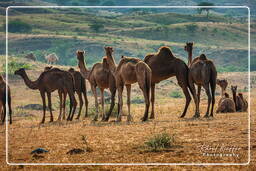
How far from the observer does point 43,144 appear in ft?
41.4

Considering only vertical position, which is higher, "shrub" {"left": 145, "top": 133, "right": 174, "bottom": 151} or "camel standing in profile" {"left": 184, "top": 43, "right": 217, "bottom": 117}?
"camel standing in profile" {"left": 184, "top": 43, "right": 217, "bottom": 117}

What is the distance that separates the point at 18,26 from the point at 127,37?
468 inches

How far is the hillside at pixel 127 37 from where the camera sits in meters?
45.7

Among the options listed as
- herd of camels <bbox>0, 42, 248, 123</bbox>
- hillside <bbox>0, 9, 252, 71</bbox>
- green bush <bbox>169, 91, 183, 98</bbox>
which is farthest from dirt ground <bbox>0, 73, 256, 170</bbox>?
hillside <bbox>0, 9, 252, 71</bbox>

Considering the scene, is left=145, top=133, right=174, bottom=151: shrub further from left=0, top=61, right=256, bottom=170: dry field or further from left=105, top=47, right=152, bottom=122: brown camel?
left=105, top=47, right=152, bottom=122: brown camel

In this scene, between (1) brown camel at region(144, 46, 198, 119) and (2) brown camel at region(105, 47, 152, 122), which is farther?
(1) brown camel at region(144, 46, 198, 119)

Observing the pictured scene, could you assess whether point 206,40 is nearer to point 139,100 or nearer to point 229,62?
point 229,62

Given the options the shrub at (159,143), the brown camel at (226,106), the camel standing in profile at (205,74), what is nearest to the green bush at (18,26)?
the brown camel at (226,106)

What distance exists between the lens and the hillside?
150ft

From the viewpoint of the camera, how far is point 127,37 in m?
61.6

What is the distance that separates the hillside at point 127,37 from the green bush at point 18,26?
1.78 ft

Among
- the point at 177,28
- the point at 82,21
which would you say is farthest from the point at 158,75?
the point at 82,21

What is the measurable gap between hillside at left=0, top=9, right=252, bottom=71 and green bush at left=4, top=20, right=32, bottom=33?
21.3 inches

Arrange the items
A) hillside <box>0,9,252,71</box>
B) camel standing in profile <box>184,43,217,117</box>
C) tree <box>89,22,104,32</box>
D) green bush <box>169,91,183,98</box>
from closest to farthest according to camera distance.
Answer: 1. camel standing in profile <box>184,43,217,117</box>
2. green bush <box>169,91,183,98</box>
3. hillside <box>0,9,252,71</box>
4. tree <box>89,22,104,32</box>
